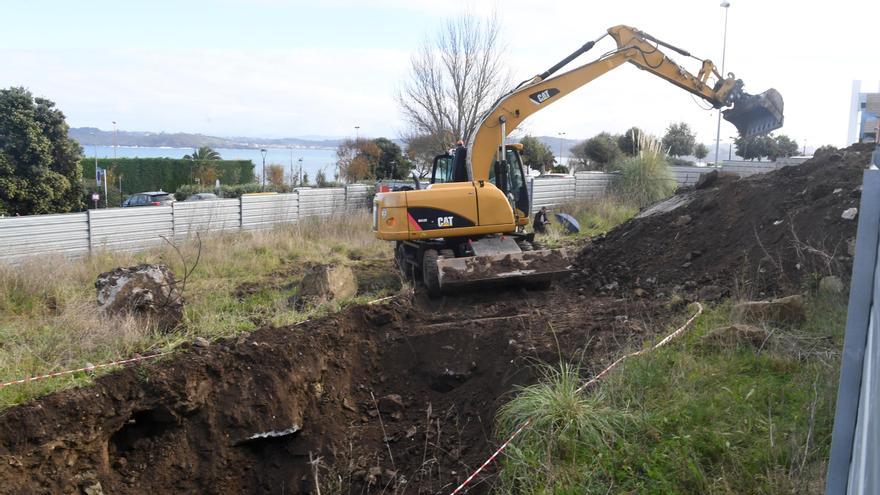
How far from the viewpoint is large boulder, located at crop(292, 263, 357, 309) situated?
364 inches

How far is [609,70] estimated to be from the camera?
12117 mm

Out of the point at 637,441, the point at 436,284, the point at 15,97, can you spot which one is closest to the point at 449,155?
the point at 436,284

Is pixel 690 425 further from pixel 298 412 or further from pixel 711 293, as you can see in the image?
pixel 711 293

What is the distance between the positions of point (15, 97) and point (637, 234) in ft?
55.0

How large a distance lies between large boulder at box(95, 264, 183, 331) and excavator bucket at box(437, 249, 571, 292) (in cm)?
336

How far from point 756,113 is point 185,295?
9.83m

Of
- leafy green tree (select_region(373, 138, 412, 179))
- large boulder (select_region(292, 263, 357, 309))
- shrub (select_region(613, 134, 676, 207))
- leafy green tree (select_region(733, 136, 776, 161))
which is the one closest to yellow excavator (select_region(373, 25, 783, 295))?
large boulder (select_region(292, 263, 357, 309))

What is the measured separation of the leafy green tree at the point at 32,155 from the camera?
62.7 ft

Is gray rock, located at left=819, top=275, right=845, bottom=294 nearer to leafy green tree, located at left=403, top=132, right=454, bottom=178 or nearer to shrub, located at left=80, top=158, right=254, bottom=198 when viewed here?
leafy green tree, located at left=403, top=132, right=454, bottom=178

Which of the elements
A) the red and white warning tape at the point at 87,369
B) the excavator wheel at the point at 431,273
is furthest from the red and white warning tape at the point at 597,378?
the excavator wheel at the point at 431,273

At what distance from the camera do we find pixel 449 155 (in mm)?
11898

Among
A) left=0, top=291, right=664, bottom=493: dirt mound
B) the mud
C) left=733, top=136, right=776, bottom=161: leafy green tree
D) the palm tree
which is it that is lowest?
left=0, top=291, right=664, bottom=493: dirt mound

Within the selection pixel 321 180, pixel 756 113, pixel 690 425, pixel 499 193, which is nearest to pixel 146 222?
pixel 499 193

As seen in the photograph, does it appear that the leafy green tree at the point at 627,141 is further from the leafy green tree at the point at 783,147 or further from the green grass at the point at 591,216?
the leafy green tree at the point at 783,147
